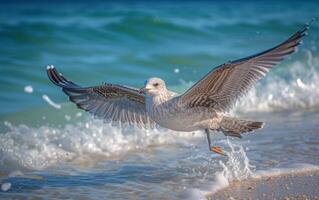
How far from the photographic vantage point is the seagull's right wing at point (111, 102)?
6379 mm

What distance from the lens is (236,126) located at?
5934 millimetres

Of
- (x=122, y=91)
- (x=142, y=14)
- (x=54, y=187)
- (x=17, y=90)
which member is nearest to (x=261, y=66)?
(x=122, y=91)

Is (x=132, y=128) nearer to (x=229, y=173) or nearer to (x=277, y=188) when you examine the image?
(x=229, y=173)

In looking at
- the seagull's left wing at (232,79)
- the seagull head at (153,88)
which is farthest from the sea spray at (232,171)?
the seagull head at (153,88)

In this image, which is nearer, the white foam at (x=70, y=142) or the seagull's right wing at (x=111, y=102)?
the seagull's right wing at (x=111, y=102)

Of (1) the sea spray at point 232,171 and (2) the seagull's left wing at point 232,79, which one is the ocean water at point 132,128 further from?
(2) the seagull's left wing at point 232,79

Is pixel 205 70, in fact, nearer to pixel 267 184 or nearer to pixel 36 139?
pixel 36 139

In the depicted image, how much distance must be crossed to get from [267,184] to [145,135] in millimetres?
2343

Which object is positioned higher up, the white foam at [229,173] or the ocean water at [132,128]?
the ocean water at [132,128]

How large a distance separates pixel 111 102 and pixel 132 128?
137 centimetres

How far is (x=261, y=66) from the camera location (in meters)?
5.53

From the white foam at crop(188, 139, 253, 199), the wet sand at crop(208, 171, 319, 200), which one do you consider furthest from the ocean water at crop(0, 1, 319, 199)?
the wet sand at crop(208, 171, 319, 200)

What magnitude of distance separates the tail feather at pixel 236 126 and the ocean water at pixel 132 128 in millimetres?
333

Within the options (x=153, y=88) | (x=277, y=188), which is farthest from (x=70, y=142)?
(x=277, y=188)
